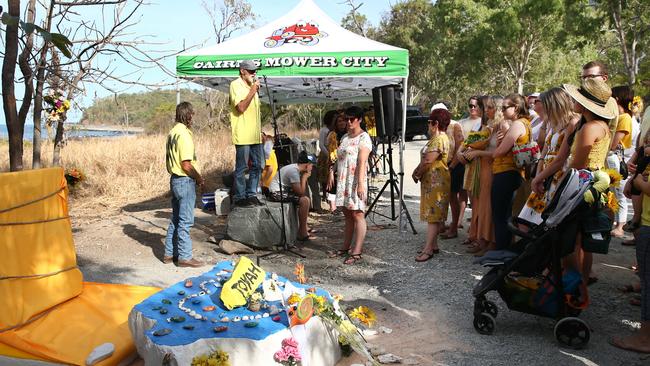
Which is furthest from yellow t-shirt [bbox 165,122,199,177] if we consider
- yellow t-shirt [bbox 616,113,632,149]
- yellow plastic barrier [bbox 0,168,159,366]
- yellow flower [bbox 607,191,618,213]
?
yellow t-shirt [bbox 616,113,632,149]

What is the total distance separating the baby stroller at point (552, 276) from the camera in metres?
3.63

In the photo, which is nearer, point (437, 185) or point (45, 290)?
point (45, 290)

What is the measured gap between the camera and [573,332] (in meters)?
3.64

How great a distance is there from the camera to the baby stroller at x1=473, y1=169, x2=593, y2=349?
3.63m

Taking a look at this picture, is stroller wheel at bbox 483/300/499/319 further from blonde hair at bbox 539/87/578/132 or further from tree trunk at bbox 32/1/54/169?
tree trunk at bbox 32/1/54/169

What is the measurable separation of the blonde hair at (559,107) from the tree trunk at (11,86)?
157 inches

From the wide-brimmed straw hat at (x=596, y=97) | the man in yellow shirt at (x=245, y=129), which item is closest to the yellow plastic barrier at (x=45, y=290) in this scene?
the man in yellow shirt at (x=245, y=129)

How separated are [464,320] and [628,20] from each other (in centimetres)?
1909

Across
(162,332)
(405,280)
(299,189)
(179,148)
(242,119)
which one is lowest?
(405,280)

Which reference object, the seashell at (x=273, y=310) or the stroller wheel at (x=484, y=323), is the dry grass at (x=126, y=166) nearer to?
the seashell at (x=273, y=310)

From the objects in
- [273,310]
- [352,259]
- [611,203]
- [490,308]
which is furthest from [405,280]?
[273,310]

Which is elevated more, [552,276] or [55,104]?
[55,104]

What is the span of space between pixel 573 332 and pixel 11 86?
13.3ft

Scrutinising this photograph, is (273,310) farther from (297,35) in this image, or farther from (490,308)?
(297,35)
